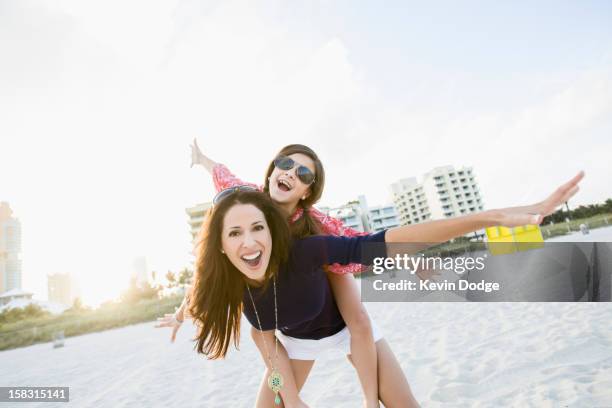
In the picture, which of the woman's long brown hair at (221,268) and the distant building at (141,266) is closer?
the woman's long brown hair at (221,268)

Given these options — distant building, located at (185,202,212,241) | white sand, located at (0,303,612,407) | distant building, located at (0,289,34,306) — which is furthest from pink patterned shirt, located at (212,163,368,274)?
distant building, located at (0,289,34,306)

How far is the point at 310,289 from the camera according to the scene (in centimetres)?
220

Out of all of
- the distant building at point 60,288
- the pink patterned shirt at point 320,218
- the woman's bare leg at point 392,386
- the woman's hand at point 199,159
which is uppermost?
the woman's hand at point 199,159

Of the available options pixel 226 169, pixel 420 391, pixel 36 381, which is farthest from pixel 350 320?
pixel 36 381

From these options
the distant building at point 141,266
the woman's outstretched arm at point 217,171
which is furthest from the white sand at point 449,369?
the distant building at point 141,266

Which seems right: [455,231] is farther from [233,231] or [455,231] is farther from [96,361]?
[96,361]

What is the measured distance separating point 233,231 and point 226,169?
4.68 ft

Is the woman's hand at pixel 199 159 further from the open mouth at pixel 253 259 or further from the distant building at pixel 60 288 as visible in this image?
the distant building at pixel 60 288

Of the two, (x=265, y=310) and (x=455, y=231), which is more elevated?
(x=455, y=231)

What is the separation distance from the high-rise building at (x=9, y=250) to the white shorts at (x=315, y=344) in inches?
5091

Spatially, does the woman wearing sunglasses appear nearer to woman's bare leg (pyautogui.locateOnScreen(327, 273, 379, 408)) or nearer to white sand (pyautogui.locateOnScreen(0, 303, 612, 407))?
woman's bare leg (pyautogui.locateOnScreen(327, 273, 379, 408))

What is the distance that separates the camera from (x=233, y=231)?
2104mm

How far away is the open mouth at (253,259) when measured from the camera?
2.06m

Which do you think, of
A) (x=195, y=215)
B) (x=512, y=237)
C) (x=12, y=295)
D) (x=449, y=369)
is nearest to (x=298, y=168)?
(x=449, y=369)
